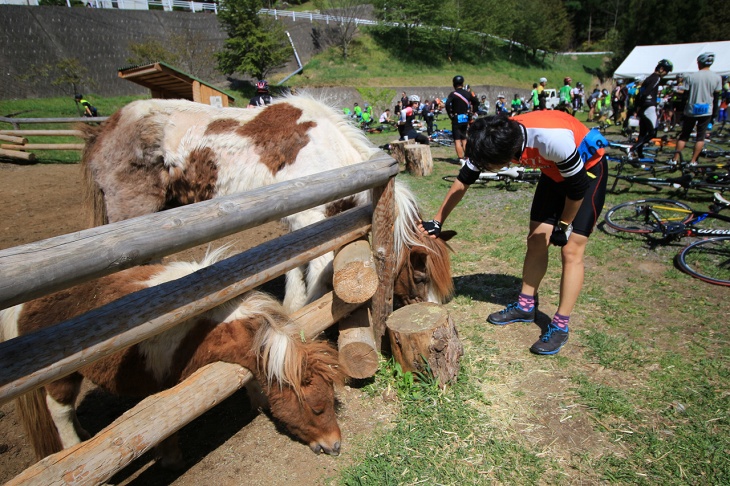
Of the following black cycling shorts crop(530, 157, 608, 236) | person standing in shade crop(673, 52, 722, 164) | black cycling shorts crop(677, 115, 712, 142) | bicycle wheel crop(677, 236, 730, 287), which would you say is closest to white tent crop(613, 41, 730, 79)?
person standing in shade crop(673, 52, 722, 164)

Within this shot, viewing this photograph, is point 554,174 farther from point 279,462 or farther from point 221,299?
point 279,462

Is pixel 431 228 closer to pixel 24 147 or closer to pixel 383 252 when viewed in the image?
pixel 383 252

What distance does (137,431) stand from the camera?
1.87m

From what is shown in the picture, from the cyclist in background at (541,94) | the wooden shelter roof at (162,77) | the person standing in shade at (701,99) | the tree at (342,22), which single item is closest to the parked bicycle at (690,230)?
the person standing in shade at (701,99)

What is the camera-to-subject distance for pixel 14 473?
2.49 meters

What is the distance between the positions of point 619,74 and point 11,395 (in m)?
Answer: 32.4

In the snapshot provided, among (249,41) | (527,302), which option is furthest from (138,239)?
(249,41)

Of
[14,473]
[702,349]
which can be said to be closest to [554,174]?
[702,349]

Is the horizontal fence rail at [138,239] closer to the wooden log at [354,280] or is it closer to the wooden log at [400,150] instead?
the wooden log at [354,280]

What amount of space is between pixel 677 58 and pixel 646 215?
95.8 feet

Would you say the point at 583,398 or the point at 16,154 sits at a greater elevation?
the point at 16,154

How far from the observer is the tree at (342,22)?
4153 cm

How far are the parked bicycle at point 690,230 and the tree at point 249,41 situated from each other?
3129 centimetres

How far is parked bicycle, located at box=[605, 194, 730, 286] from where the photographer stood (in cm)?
446
